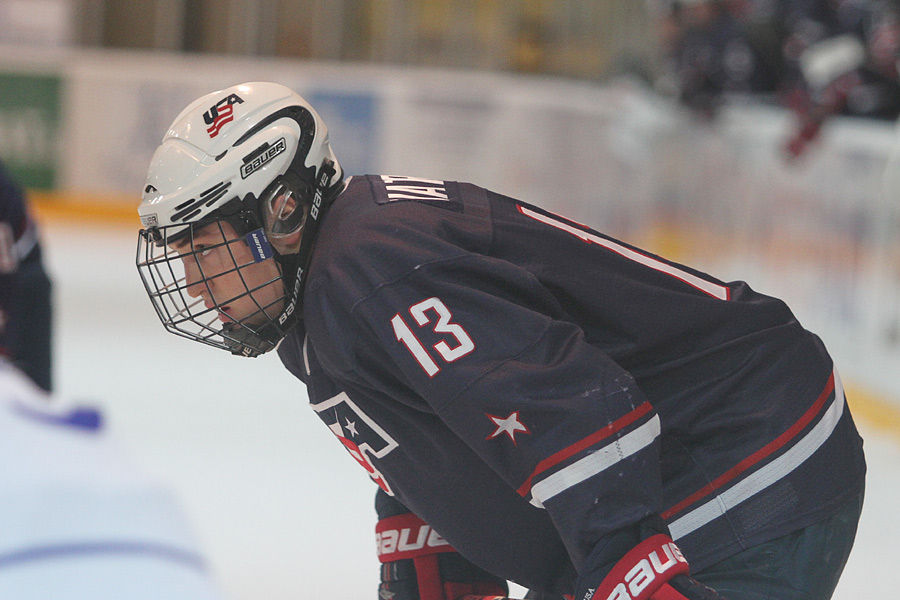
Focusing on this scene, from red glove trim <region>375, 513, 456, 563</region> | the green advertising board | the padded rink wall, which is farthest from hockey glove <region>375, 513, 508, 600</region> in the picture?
the green advertising board

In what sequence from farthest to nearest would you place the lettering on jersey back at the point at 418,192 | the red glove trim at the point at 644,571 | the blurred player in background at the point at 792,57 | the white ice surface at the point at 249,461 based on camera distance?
the blurred player in background at the point at 792,57 → the white ice surface at the point at 249,461 → the lettering on jersey back at the point at 418,192 → the red glove trim at the point at 644,571

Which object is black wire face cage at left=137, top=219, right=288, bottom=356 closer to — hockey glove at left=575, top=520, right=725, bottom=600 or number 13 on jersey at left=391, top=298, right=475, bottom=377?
number 13 on jersey at left=391, top=298, right=475, bottom=377

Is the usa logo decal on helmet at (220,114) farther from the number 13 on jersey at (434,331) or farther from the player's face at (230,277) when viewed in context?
the number 13 on jersey at (434,331)

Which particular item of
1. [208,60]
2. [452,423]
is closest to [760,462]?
[452,423]

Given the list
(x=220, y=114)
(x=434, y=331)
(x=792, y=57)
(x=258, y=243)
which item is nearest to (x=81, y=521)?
(x=434, y=331)

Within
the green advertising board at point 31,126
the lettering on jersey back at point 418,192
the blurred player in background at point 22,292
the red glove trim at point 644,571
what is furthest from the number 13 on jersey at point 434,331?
the green advertising board at point 31,126

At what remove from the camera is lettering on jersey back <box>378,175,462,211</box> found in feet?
5.01

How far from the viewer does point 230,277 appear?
5.17 ft

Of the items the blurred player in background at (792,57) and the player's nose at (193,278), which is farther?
the blurred player in background at (792,57)

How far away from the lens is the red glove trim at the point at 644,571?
1313 mm

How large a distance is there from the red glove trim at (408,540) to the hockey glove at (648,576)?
1.96 feet

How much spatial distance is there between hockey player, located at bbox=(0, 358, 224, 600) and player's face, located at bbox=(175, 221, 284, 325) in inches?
34.3

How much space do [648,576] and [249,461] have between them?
2457 mm

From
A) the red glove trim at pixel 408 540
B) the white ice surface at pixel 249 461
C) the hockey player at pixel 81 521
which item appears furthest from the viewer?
the white ice surface at pixel 249 461
